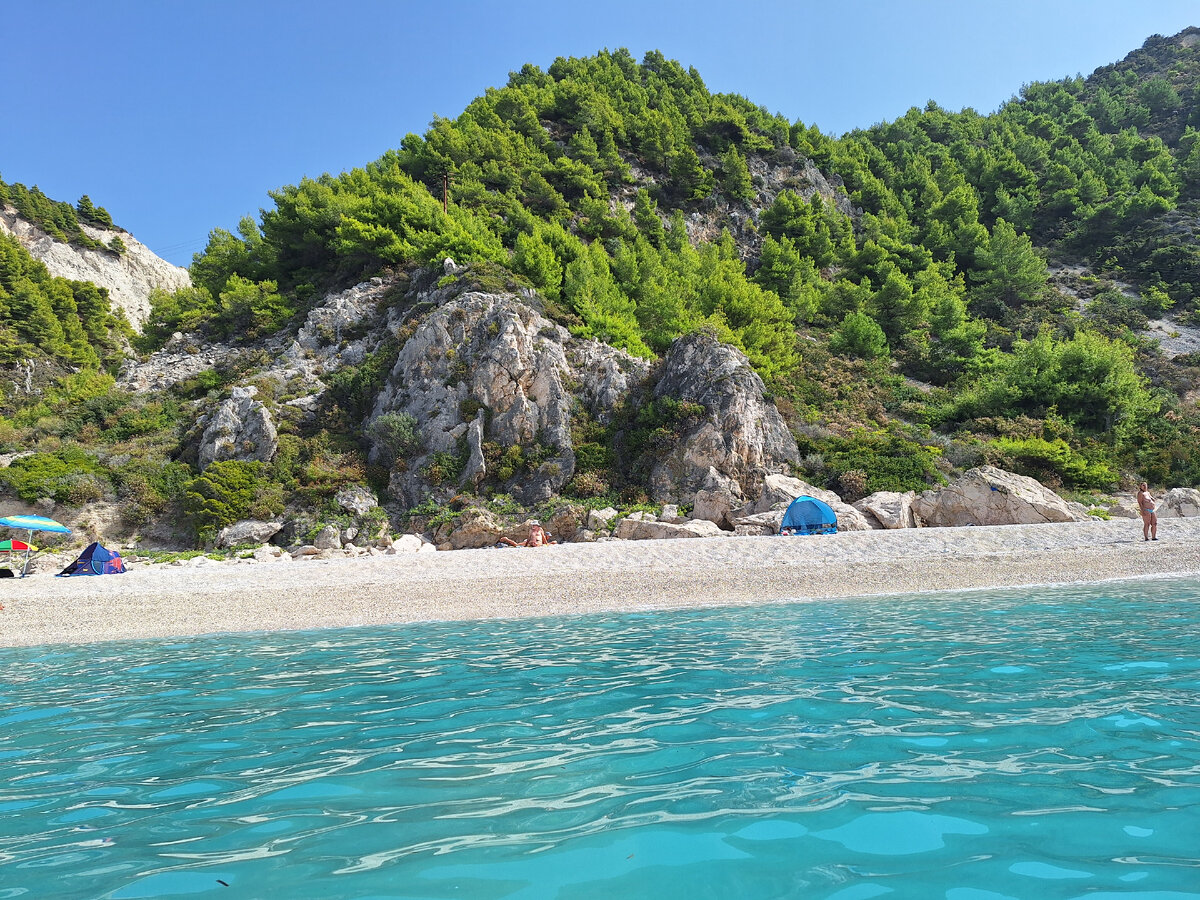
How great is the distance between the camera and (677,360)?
83.9ft

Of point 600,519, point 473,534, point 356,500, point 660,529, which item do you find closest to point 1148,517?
point 660,529

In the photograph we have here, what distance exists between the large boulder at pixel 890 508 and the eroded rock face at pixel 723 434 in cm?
364

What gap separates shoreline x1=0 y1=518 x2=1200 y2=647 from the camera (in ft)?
34.7

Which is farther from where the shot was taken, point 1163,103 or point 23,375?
point 1163,103

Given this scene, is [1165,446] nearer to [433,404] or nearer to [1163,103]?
[433,404]

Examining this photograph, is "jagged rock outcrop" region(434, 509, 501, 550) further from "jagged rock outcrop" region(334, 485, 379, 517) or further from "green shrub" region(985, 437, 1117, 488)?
"green shrub" region(985, 437, 1117, 488)

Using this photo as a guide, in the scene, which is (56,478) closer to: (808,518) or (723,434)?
(723,434)

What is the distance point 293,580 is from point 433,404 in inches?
528

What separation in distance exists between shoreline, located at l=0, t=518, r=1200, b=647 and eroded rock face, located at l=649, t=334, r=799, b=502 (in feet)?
23.6

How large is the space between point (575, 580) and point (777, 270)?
35.2 m

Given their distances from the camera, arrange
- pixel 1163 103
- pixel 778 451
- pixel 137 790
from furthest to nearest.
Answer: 1. pixel 1163 103
2. pixel 778 451
3. pixel 137 790

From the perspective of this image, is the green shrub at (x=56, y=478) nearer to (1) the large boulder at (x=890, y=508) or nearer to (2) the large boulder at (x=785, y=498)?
(2) the large boulder at (x=785, y=498)

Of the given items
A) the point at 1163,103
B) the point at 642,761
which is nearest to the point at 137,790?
the point at 642,761

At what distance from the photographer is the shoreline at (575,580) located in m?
10.6
